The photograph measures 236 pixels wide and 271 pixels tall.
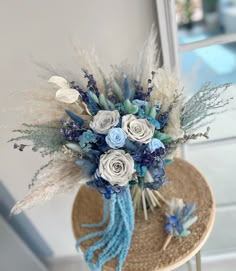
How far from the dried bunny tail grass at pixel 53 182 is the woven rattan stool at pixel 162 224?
282mm

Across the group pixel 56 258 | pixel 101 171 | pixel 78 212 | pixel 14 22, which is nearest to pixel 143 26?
pixel 14 22

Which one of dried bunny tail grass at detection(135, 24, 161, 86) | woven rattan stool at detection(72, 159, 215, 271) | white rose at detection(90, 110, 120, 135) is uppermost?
dried bunny tail grass at detection(135, 24, 161, 86)

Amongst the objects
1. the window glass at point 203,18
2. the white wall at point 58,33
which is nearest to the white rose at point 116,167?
the white wall at point 58,33

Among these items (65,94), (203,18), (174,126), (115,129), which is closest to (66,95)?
(65,94)

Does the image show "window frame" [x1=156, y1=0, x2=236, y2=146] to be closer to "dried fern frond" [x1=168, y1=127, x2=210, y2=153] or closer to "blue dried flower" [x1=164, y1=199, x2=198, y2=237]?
"dried fern frond" [x1=168, y1=127, x2=210, y2=153]

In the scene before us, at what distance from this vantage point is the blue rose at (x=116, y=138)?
740 millimetres

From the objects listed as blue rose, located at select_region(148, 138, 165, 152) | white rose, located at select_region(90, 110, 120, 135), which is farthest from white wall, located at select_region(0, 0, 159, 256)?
blue rose, located at select_region(148, 138, 165, 152)

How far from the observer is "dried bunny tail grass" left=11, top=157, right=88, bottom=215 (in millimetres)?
787

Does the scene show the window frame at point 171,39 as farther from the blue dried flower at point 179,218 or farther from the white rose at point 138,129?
the blue dried flower at point 179,218

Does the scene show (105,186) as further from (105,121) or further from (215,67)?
(215,67)

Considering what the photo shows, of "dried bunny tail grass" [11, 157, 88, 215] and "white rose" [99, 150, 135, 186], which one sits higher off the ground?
"white rose" [99, 150, 135, 186]

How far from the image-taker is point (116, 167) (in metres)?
0.75

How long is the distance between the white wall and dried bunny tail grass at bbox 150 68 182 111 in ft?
0.88

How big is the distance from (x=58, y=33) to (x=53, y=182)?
1.52ft
